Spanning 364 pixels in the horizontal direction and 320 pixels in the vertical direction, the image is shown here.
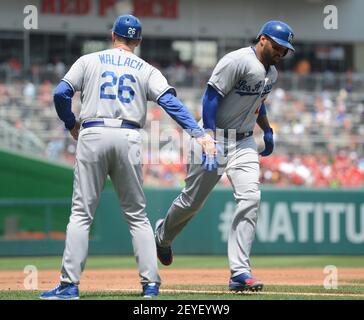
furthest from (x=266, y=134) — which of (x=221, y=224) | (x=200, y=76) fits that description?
(x=200, y=76)

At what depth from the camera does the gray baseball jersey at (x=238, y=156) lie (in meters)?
7.12

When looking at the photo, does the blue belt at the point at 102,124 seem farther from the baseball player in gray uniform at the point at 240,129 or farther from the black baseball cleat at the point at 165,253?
the black baseball cleat at the point at 165,253

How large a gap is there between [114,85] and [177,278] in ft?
11.7

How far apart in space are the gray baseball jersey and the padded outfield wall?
23.3 ft

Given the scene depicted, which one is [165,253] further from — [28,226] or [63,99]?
[28,226]

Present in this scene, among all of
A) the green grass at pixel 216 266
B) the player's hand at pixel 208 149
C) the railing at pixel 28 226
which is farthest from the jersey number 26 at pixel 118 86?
the railing at pixel 28 226

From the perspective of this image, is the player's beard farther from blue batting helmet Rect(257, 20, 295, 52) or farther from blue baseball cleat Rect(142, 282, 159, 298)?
blue baseball cleat Rect(142, 282, 159, 298)

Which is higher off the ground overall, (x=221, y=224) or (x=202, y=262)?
(x=221, y=224)

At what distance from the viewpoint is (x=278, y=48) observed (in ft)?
23.5

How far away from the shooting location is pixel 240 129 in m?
7.40
